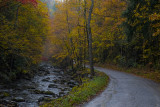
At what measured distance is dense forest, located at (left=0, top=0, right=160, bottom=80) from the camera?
12.9m

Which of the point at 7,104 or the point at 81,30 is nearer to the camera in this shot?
the point at 7,104

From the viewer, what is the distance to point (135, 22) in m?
14.5

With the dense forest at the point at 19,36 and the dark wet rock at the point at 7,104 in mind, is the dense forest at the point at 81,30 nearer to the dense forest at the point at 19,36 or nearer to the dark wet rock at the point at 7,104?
the dense forest at the point at 19,36

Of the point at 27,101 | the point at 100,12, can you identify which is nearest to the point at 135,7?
the point at 100,12

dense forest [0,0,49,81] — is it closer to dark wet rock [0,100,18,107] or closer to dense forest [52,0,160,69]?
dark wet rock [0,100,18,107]

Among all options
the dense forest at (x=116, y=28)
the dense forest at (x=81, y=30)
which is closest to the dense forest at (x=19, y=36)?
the dense forest at (x=81, y=30)

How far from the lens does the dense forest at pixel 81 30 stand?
12891 millimetres

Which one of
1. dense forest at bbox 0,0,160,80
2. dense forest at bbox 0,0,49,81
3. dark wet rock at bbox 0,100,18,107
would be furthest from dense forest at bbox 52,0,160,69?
dark wet rock at bbox 0,100,18,107

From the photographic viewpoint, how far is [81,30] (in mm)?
21656

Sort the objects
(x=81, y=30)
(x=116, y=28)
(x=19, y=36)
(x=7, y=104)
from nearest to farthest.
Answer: (x=7, y=104)
(x=19, y=36)
(x=116, y=28)
(x=81, y=30)

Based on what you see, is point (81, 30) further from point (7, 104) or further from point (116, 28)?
point (7, 104)

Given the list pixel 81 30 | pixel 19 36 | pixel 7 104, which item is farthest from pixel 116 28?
pixel 7 104

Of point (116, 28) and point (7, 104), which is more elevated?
point (116, 28)

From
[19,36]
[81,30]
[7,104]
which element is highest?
[81,30]
